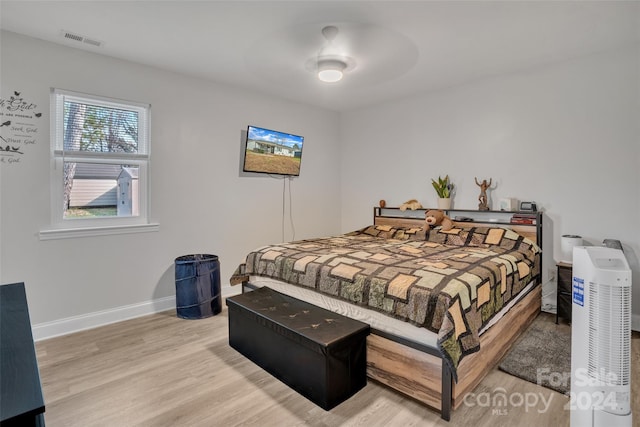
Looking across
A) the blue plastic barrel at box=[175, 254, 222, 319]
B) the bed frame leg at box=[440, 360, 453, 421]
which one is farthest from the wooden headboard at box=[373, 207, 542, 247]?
the blue plastic barrel at box=[175, 254, 222, 319]

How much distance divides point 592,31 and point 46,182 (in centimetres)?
469

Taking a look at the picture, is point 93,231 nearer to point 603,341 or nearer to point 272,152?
point 272,152

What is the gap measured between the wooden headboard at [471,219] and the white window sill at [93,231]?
2888 mm

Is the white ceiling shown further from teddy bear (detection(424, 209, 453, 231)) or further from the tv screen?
teddy bear (detection(424, 209, 453, 231))

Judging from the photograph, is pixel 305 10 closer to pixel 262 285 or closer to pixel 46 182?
pixel 262 285

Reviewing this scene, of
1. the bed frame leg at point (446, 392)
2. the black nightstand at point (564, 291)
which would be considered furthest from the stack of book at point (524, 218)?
the bed frame leg at point (446, 392)

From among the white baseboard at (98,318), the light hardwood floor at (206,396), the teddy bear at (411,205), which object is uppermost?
the teddy bear at (411,205)

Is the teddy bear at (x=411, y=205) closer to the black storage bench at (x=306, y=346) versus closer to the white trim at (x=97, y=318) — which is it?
the black storage bench at (x=306, y=346)

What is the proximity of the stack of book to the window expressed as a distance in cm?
383

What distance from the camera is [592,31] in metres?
2.67

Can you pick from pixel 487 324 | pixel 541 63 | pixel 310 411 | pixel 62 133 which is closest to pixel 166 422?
pixel 310 411

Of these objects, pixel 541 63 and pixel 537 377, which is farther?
pixel 541 63

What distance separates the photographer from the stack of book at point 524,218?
3391 millimetres

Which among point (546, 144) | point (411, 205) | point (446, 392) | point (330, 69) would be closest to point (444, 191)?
point (411, 205)
